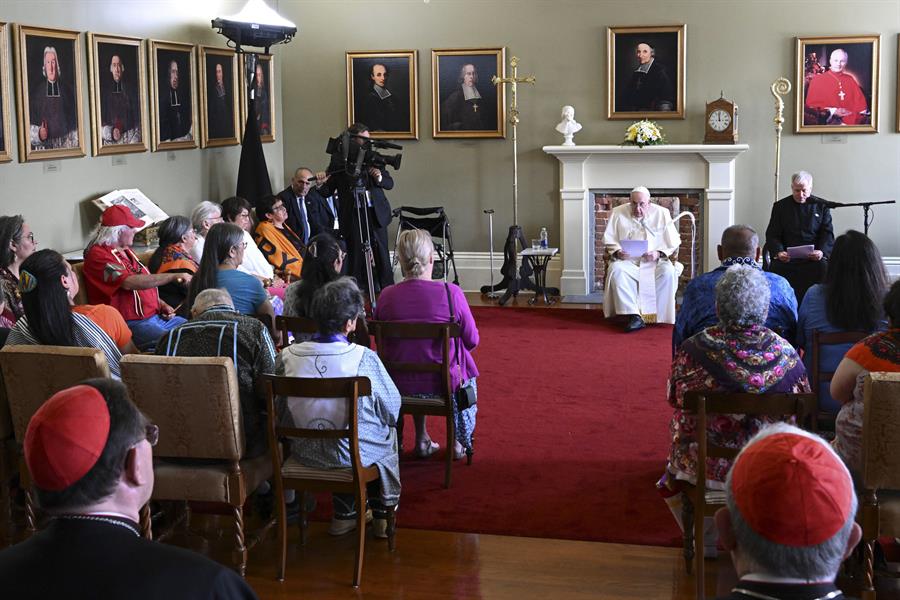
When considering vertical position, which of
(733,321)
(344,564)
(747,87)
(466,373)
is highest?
(747,87)

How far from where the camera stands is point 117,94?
343 inches

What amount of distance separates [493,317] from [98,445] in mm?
8198

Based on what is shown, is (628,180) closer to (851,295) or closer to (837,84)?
(837,84)

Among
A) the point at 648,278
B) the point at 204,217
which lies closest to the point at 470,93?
the point at 648,278

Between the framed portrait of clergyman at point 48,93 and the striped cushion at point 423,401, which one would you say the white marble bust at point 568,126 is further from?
the striped cushion at point 423,401

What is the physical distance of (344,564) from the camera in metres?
4.66

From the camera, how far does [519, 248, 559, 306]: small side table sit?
10.7 m

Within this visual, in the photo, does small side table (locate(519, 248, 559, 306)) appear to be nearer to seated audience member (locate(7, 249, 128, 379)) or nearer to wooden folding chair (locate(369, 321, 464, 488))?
wooden folding chair (locate(369, 321, 464, 488))

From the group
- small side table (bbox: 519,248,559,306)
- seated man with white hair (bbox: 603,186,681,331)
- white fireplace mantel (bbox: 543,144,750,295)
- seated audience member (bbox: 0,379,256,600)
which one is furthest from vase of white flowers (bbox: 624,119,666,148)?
seated audience member (bbox: 0,379,256,600)

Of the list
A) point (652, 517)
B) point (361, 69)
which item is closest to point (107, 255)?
point (652, 517)

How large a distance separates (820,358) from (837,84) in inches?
263

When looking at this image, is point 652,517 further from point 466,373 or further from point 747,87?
point 747,87

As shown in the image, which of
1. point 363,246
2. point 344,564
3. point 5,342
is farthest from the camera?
point 363,246

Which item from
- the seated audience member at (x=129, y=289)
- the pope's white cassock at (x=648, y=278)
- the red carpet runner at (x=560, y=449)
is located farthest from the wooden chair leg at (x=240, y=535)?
the pope's white cassock at (x=648, y=278)
